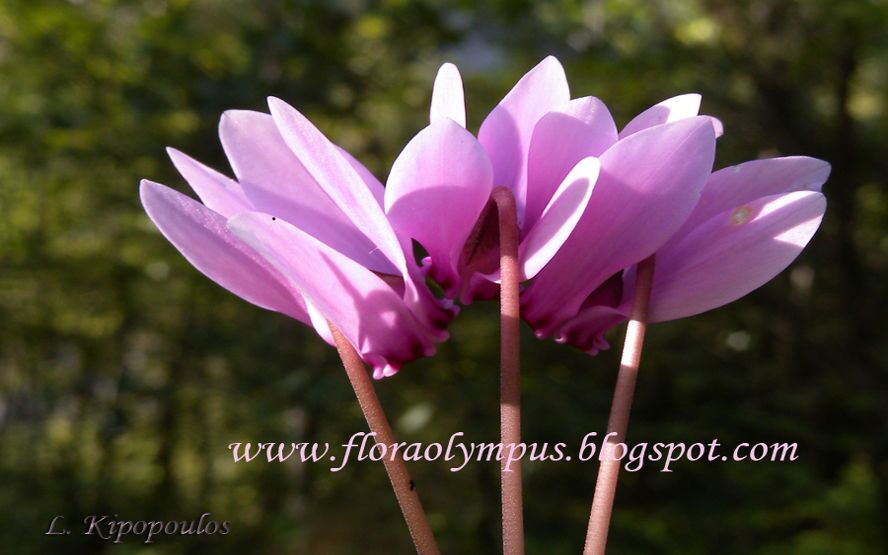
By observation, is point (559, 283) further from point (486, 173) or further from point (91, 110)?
point (91, 110)

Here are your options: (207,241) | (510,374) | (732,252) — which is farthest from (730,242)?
(207,241)

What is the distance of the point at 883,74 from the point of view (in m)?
3.84

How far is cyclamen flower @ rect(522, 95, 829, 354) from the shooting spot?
1.03 feet

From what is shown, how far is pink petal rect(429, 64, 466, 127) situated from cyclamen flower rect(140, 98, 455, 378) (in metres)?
0.04

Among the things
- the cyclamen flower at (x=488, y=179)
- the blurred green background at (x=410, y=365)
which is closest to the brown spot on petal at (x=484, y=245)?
the cyclamen flower at (x=488, y=179)

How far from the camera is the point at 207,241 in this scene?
0.33m

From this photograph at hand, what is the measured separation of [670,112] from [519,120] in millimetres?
65

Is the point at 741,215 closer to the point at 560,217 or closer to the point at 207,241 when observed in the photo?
the point at 560,217

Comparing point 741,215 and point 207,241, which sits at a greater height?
point 741,215

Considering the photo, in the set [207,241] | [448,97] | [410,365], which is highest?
[410,365]

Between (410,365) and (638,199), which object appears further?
(410,365)

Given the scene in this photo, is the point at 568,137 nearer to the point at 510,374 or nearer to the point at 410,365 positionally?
the point at 510,374

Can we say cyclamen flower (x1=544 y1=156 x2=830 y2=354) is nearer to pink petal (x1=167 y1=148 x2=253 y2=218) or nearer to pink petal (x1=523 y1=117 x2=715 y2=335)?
pink petal (x1=523 y1=117 x2=715 y2=335)

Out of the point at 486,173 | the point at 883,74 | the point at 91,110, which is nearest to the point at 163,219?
the point at 486,173
